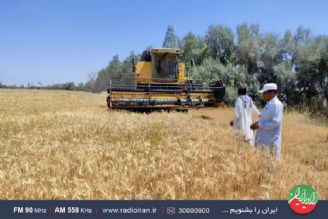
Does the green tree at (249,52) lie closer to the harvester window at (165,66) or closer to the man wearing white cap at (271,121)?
the harvester window at (165,66)

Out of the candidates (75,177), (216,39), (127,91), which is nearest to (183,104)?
(127,91)

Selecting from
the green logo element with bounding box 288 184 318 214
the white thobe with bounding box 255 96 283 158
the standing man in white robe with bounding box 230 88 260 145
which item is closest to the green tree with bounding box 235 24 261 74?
the standing man in white robe with bounding box 230 88 260 145

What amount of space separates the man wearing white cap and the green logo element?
8.25 ft

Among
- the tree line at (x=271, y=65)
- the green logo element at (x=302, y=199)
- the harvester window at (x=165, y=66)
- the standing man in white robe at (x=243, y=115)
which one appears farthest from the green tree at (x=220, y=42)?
the green logo element at (x=302, y=199)

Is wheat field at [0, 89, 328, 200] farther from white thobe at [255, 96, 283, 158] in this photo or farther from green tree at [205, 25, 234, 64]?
green tree at [205, 25, 234, 64]

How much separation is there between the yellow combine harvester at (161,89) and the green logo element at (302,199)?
45.4 ft

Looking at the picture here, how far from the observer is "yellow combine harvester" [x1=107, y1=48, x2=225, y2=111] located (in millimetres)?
17578

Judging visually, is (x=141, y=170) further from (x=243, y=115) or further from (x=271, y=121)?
(x=243, y=115)

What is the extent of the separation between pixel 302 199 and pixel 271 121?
9.66 feet

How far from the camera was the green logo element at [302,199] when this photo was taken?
3492mm

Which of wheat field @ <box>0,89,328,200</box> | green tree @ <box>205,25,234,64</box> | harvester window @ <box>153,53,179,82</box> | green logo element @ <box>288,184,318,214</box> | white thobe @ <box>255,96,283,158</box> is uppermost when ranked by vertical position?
green tree @ <box>205,25,234,64</box>
